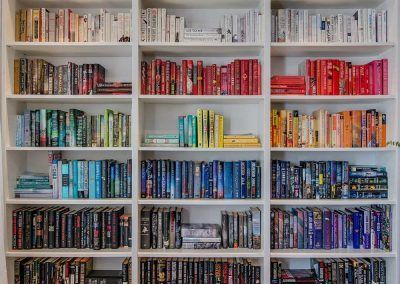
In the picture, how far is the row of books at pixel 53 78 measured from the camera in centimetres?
234

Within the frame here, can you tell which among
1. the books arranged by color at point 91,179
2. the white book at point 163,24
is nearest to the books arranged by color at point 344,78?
the white book at point 163,24

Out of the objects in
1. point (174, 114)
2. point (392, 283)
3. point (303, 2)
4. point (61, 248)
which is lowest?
point (392, 283)

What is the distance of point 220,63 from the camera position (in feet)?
8.39

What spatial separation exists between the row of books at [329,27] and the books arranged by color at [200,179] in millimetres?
842

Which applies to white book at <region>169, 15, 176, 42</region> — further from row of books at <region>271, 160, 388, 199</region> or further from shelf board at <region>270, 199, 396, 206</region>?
shelf board at <region>270, 199, 396, 206</region>

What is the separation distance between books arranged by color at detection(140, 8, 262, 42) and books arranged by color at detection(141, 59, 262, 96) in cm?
14

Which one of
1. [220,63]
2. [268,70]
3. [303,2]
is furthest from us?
[220,63]

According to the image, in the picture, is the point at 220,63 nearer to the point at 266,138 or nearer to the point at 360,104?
the point at 266,138

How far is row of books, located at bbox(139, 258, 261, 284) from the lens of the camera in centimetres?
232

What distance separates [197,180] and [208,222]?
39 cm

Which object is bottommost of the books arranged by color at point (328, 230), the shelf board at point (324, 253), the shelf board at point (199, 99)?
the shelf board at point (324, 253)

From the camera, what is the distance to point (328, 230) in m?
2.33

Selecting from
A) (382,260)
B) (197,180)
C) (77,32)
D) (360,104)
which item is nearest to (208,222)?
(197,180)

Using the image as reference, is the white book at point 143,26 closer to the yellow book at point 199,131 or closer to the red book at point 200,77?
the red book at point 200,77
